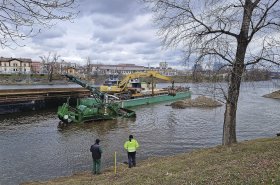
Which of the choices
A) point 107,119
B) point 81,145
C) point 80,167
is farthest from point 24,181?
point 107,119

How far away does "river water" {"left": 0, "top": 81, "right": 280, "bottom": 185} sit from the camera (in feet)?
56.7

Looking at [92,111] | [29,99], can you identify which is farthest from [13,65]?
[92,111]

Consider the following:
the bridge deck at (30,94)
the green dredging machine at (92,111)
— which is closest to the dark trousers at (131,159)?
the green dredging machine at (92,111)

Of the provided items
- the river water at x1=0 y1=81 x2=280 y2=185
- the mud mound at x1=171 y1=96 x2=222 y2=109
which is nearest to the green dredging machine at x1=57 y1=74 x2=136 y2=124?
the river water at x1=0 y1=81 x2=280 y2=185

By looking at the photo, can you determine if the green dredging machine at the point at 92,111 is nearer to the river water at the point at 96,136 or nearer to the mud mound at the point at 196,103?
the river water at the point at 96,136

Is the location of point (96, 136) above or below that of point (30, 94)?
below

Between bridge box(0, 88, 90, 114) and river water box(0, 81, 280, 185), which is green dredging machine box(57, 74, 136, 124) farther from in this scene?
bridge box(0, 88, 90, 114)

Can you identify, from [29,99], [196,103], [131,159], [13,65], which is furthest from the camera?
[13,65]

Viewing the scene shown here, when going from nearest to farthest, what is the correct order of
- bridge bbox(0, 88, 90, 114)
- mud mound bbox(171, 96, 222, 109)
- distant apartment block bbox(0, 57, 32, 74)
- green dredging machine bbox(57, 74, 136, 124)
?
1. green dredging machine bbox(57, 74, 136, 124)
2. bridge bbox(0, 88, 90, 114)
3. mud mound bbox(171, 96, 222, 109)
4. distant apartment block bbox(0, 57, 32, 74)

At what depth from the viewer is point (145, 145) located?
22.8 metres

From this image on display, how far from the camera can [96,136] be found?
25.9 m

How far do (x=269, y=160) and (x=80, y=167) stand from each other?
10229mm

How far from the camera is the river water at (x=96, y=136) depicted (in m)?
17.3

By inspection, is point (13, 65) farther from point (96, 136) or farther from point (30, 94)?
point (96, 136)
